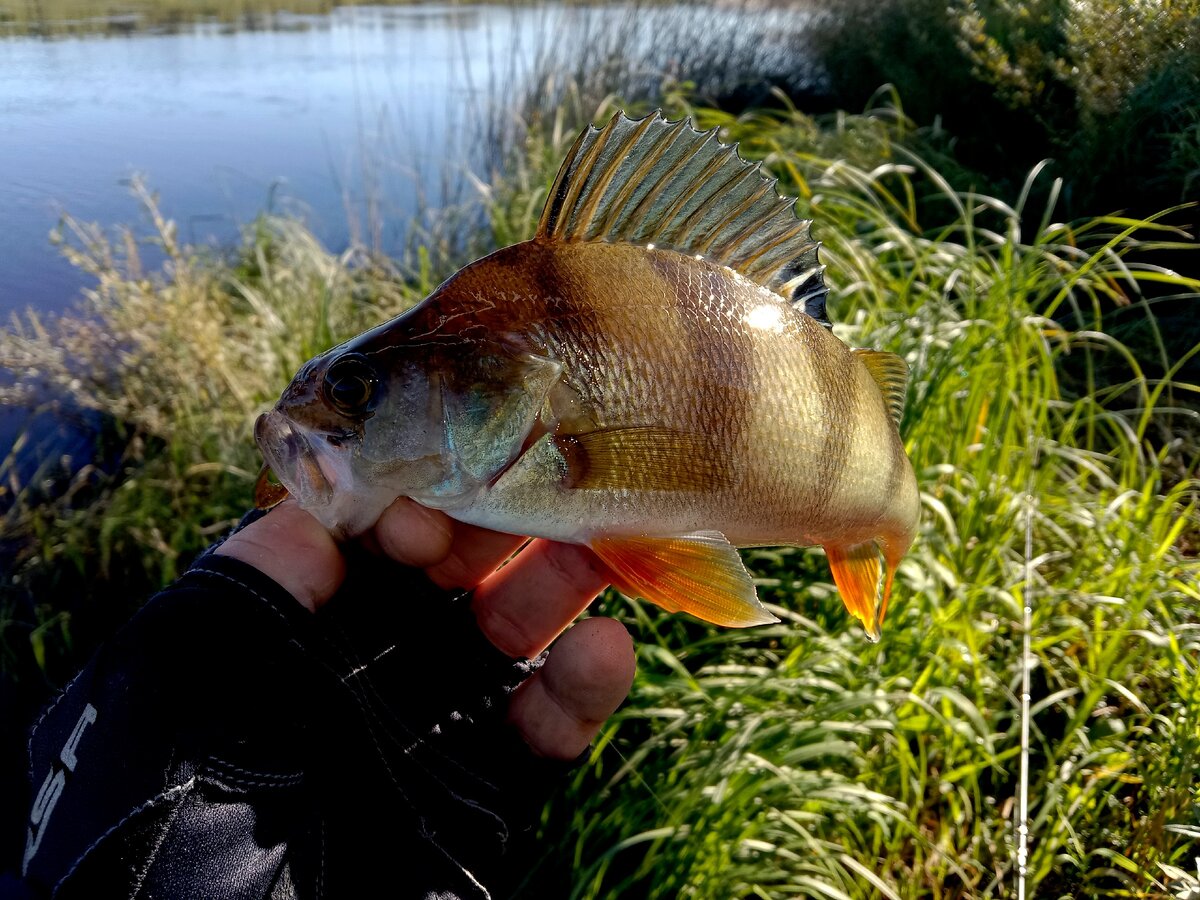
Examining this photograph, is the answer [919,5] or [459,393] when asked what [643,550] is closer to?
[459,393]

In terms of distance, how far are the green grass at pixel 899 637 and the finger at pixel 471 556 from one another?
0.83m

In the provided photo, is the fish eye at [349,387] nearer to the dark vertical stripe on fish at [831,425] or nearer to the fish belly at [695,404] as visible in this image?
the fish belly at [695,404]

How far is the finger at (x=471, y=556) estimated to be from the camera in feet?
5.90

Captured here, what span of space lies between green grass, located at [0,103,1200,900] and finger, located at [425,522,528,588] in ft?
2.73

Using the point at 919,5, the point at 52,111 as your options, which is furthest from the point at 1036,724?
the point at 52,111

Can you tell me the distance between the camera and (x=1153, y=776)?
8.17ft

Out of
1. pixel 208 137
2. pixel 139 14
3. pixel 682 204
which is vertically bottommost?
pixel 208 137

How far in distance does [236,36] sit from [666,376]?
14939mm

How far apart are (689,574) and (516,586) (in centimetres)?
51

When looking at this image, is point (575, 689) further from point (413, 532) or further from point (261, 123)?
point (261, 123)

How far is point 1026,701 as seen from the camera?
247cm

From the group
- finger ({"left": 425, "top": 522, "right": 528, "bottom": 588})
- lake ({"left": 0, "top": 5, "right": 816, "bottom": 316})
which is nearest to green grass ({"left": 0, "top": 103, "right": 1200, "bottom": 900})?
finger ({"left": 425, "top": 522, "right": 528, "bottom": 588})

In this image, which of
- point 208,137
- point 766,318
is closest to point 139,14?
point 208,137

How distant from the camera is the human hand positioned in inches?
65.3
